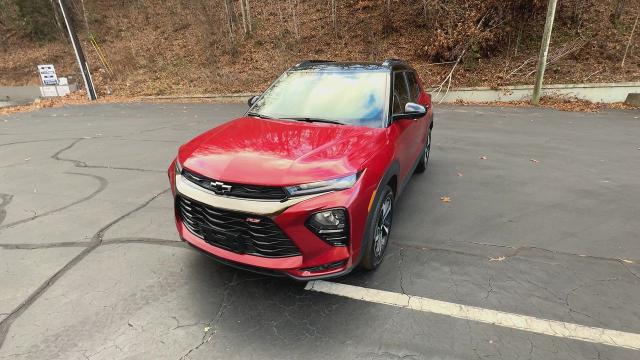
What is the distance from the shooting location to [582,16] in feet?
45.1

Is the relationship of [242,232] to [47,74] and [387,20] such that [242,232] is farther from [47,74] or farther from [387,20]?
[47,74]

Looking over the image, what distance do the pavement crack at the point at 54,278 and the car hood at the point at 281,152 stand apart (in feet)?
4.91

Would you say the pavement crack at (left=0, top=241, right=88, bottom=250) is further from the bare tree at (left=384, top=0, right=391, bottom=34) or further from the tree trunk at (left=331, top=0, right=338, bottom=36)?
the tree trunk at (left=331, top=0, right=338, bottom=36)

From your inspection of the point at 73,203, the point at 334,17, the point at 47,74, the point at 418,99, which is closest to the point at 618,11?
the point at 334,17

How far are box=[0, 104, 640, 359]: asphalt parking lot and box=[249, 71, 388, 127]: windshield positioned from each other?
1.34 meters

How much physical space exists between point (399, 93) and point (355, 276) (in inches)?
82.2

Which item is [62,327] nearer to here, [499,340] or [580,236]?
[499,340]

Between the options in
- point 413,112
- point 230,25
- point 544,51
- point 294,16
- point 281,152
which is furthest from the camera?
point 230,25

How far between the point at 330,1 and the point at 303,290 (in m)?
18.2

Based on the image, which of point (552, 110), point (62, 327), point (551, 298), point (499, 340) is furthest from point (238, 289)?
point (552, 110)

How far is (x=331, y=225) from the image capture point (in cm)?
256

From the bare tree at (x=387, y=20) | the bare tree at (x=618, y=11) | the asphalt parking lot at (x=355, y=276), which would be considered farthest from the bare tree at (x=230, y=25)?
the bare tree at (x=618, y=11)

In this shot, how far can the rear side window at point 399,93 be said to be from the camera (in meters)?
3.81

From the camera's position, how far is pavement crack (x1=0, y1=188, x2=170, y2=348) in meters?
2.68
